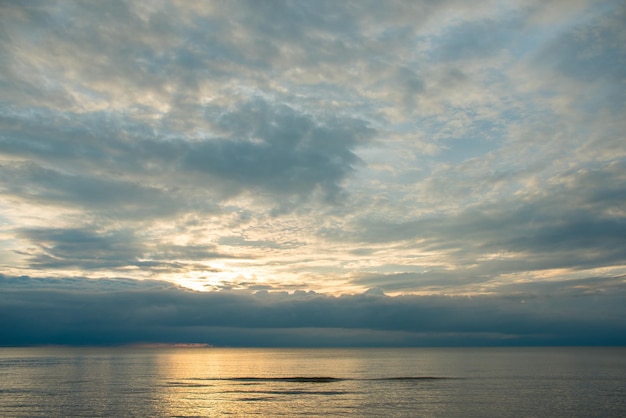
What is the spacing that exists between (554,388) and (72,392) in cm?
Answer: 10917

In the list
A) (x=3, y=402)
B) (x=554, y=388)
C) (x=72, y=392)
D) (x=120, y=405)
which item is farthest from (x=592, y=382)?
(x=3, y=402)

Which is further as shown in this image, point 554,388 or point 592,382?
point 592,382

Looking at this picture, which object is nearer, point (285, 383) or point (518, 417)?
point (518, 417)

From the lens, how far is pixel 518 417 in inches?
2918

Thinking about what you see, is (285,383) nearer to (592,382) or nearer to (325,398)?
(325,398)

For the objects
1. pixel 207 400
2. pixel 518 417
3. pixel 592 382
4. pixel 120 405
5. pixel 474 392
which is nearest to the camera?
pixel 518 417

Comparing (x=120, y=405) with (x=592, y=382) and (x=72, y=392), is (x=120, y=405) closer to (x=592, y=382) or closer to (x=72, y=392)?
(x=72, y=392)

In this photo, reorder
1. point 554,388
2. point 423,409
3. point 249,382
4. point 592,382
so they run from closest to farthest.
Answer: point 423,409 → point 554,388 → point 592,382 → point 249,382

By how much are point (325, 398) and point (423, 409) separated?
74.7 ft

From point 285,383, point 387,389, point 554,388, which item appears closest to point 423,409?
point 387,389

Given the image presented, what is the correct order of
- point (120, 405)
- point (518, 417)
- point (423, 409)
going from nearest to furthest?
point (518, 417), point (423, 409), point (120, 405)

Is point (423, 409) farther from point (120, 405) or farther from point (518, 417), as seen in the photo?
point (120, 405)

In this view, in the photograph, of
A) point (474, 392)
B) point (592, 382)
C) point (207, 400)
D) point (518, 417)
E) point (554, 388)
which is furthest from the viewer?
point (592, 382)

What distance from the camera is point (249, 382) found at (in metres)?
137
